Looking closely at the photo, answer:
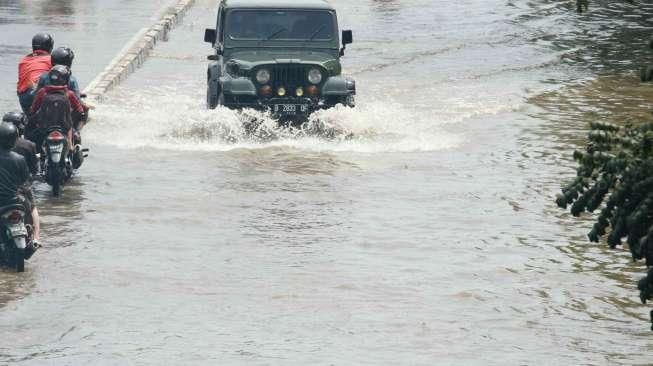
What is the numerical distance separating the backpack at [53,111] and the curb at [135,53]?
732 centimetres

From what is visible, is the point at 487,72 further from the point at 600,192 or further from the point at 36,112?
the point at 600,192

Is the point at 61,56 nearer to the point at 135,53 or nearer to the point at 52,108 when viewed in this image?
the point at 52,108

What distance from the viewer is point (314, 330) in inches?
467

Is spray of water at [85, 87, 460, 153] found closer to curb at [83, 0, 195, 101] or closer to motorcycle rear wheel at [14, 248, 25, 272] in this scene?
curb at [83, 0, 195, 101]

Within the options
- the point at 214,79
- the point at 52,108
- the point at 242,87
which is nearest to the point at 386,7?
the point at 214,79

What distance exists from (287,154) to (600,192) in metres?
11.2

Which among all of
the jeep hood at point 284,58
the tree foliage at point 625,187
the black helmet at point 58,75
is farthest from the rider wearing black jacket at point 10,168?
the jeep hood at point 284,58

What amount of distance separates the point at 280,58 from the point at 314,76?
0.50 meters

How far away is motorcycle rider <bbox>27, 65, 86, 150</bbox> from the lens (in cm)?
1673

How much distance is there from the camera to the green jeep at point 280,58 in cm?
2053

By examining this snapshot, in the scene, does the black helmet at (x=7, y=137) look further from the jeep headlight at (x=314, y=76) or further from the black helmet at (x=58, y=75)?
the jeep headlight at (x=314, y=76)

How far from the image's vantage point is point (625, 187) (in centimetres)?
891

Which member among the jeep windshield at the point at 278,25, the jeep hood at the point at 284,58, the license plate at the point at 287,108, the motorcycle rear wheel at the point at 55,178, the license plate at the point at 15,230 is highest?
the jeep windshield at the point at 278,25

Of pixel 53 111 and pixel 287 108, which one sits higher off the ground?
pixel 53 111
